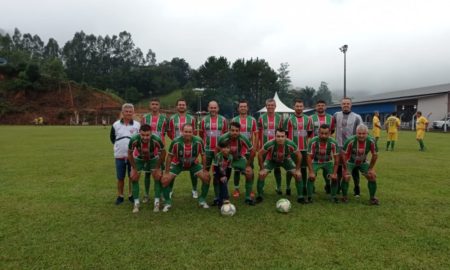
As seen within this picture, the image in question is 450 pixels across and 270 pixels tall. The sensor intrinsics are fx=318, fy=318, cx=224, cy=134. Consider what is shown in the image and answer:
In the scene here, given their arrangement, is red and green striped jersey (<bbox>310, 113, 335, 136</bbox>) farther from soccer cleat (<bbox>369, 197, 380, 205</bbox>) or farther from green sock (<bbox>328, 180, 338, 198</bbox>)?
soccer cleat (<bbox>369, 197, 380, 205</bbox>)

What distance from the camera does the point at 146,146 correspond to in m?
5.59

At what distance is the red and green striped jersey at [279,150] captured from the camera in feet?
19.6

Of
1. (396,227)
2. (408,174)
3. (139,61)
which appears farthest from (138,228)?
(139,61)

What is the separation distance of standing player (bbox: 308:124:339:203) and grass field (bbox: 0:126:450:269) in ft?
1.31

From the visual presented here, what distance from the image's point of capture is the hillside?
6069 centimetres

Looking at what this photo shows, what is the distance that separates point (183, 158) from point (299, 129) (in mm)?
2534

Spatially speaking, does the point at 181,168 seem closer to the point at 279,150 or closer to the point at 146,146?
the point at 146,146

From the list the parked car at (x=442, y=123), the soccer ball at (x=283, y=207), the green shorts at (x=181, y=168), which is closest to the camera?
the soccer ball at (x=283, y=207)

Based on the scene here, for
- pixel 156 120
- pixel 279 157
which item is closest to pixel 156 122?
pixel 156 120

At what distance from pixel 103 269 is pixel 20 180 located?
231 inches

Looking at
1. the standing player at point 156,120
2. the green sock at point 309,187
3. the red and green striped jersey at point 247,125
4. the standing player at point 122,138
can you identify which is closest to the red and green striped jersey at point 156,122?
the standing player at point 156,120

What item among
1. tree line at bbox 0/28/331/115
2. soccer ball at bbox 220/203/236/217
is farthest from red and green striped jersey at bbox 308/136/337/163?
tree line at bbox 0/28/331/115

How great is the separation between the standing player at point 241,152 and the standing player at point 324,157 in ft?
3.65

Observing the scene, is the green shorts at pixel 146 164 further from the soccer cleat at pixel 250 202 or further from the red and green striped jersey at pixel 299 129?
the red and green striped jersey at pixel 299 129
